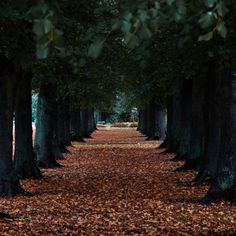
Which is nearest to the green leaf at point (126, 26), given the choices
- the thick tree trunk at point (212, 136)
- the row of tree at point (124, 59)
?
the row of tree at point (124, 59)

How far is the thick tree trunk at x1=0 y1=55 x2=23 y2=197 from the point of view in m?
13.9

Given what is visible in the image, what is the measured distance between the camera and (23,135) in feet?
61.8

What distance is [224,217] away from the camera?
35.6 feet

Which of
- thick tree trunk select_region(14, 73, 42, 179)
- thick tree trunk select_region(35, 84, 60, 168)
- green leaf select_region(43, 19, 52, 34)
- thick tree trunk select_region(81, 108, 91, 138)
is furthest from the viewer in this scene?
thick tree trunk select_region(81, 108, 91, 138)

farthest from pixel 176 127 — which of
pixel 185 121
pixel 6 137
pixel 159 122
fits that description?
pixel 6 137

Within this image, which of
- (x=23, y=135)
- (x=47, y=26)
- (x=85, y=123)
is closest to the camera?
(x=47, y=26)

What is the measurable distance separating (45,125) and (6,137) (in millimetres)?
9394

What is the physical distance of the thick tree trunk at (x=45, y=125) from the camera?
23703mm

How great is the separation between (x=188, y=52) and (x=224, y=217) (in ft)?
10.5

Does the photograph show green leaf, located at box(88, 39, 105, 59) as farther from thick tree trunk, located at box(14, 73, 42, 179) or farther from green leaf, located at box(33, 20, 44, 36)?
thick tree trunk, located at box(14, 73, 42, 179)

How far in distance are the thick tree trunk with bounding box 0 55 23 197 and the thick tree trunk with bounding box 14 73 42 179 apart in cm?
431

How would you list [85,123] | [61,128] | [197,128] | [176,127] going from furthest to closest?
[85,123] < [61,128] < [176,127] < [197,128]

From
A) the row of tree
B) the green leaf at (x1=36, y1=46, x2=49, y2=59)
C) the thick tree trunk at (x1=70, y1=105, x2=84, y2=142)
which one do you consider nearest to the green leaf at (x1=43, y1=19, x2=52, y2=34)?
the row of tree

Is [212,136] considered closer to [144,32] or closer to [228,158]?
[228,158]
